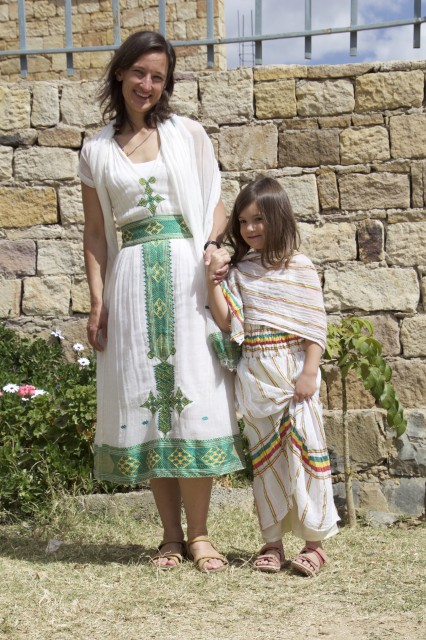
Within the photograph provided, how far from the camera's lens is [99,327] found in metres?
3.22

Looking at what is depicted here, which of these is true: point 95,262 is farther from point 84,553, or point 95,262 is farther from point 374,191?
point 374,191

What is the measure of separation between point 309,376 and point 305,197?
1.76 meters

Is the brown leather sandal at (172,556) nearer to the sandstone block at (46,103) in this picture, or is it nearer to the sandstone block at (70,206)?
the sandstone block at (70,206)

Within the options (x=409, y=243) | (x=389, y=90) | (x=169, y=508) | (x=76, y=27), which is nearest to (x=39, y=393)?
(x=169, y=508)

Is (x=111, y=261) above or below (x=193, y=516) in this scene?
above

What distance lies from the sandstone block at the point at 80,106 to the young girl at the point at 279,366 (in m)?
1.90

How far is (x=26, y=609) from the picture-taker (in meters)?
2.80

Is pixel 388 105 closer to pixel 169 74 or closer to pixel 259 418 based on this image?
pixel 169 74

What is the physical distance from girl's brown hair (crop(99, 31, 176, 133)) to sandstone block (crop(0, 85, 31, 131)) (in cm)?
167

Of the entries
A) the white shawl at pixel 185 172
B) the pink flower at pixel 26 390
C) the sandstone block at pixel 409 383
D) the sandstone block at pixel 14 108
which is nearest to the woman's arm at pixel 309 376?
the white shawl at pixel 185 172

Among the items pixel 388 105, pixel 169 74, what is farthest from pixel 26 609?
pixel 388 105

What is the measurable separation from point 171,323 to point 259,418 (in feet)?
1.50

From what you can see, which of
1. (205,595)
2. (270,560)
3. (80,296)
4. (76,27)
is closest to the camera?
(205,595)

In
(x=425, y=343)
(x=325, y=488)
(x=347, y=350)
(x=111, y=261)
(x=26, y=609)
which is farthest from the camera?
(x=425, y=343)
